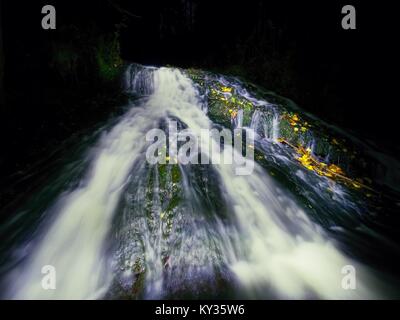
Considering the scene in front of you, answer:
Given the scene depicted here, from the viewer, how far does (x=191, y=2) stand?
12.2 metres

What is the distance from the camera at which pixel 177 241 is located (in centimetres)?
319

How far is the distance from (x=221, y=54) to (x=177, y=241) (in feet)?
33.6

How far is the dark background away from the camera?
19.0 feet

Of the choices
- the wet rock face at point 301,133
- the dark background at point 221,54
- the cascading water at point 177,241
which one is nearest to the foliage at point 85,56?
the dark background at point 221,54

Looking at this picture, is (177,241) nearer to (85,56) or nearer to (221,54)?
(85,56)

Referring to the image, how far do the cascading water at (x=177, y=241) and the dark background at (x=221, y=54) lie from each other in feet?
6.43

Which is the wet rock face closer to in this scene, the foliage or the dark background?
the dark background

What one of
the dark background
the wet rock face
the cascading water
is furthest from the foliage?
the cascading water

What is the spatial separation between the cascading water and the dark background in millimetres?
1959

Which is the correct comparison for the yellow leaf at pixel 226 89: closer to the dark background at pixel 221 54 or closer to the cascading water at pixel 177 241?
the dark background at pixel 221 54

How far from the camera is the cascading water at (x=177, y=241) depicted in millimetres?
2828

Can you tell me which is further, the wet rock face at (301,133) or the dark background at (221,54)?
the wet rock face at (301,133)
